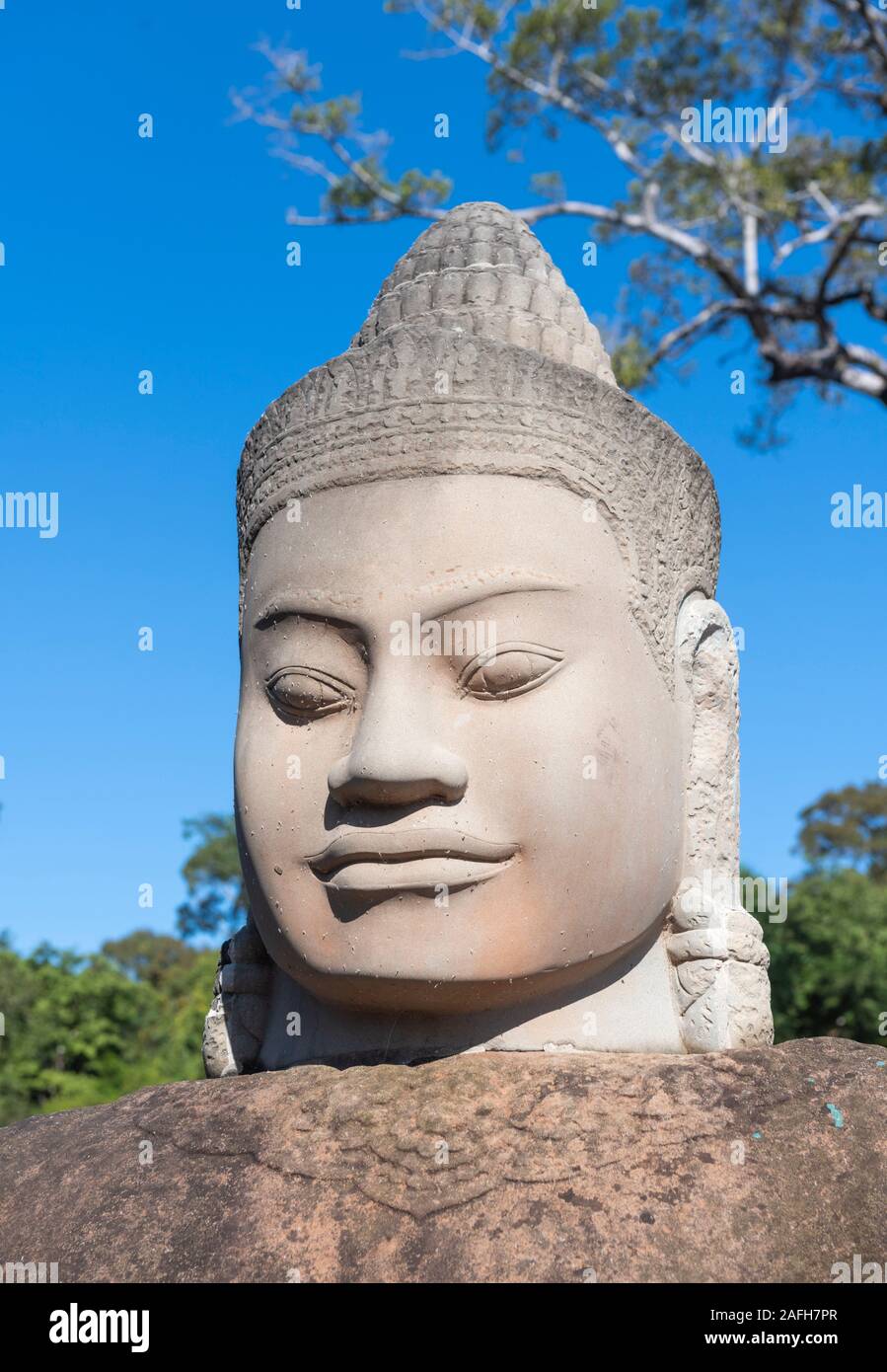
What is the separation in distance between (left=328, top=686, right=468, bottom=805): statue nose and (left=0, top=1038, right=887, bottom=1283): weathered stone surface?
2.19ft

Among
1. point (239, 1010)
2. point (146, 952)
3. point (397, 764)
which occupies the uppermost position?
point (146, 952)

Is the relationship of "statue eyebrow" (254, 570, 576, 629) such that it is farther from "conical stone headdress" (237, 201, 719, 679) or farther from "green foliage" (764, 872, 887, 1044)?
"green foliage" (764, 872, 887, 1044)

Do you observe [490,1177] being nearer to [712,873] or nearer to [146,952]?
[712,873]

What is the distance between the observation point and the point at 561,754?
3.44m

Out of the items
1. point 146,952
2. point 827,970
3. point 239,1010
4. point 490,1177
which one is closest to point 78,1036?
point 827,970

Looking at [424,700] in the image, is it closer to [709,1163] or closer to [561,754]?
[561,754]

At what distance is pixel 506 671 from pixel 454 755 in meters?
0.25

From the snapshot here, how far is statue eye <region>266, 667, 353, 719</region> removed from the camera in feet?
11.9

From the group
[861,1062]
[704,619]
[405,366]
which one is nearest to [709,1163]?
[861,1062]

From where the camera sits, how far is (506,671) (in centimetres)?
346

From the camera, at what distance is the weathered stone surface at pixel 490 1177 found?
279cm

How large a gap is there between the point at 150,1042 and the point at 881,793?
1730 cm

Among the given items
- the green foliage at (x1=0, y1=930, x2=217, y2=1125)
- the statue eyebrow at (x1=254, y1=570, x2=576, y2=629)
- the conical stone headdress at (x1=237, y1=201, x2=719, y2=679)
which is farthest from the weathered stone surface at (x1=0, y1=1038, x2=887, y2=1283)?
the green foliage at (x1=0, y1=930, x2=217, y2=1125)

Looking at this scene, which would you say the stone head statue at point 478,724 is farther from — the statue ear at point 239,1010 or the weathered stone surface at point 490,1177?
the weathered stone surface at point 490,1177
